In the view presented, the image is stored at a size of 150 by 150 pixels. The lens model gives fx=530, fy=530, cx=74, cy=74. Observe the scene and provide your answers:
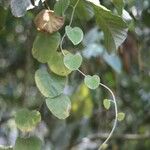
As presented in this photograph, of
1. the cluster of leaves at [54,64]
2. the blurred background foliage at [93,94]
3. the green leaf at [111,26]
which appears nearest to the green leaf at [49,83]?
the cluster of leaves at [54,64]

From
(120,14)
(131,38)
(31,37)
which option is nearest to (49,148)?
(131,38)

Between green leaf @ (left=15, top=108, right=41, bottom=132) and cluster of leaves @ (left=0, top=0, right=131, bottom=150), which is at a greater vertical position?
cluster of leaves @ (left=0, top=0, right=131, bottom=150)

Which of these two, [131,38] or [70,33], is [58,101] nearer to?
[70,33]

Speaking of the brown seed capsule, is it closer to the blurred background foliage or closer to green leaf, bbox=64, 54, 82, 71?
green leaf, bbox=64, 54, 82, 71

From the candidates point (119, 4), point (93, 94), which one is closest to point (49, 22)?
point (119, 4)

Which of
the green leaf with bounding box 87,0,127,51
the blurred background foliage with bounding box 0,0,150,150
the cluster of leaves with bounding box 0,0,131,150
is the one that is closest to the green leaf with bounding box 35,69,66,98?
the cluster of leaves with bounding box 0,0,131,150

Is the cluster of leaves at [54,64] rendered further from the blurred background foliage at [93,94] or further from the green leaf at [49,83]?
the blurred background foliage at [93,94]
